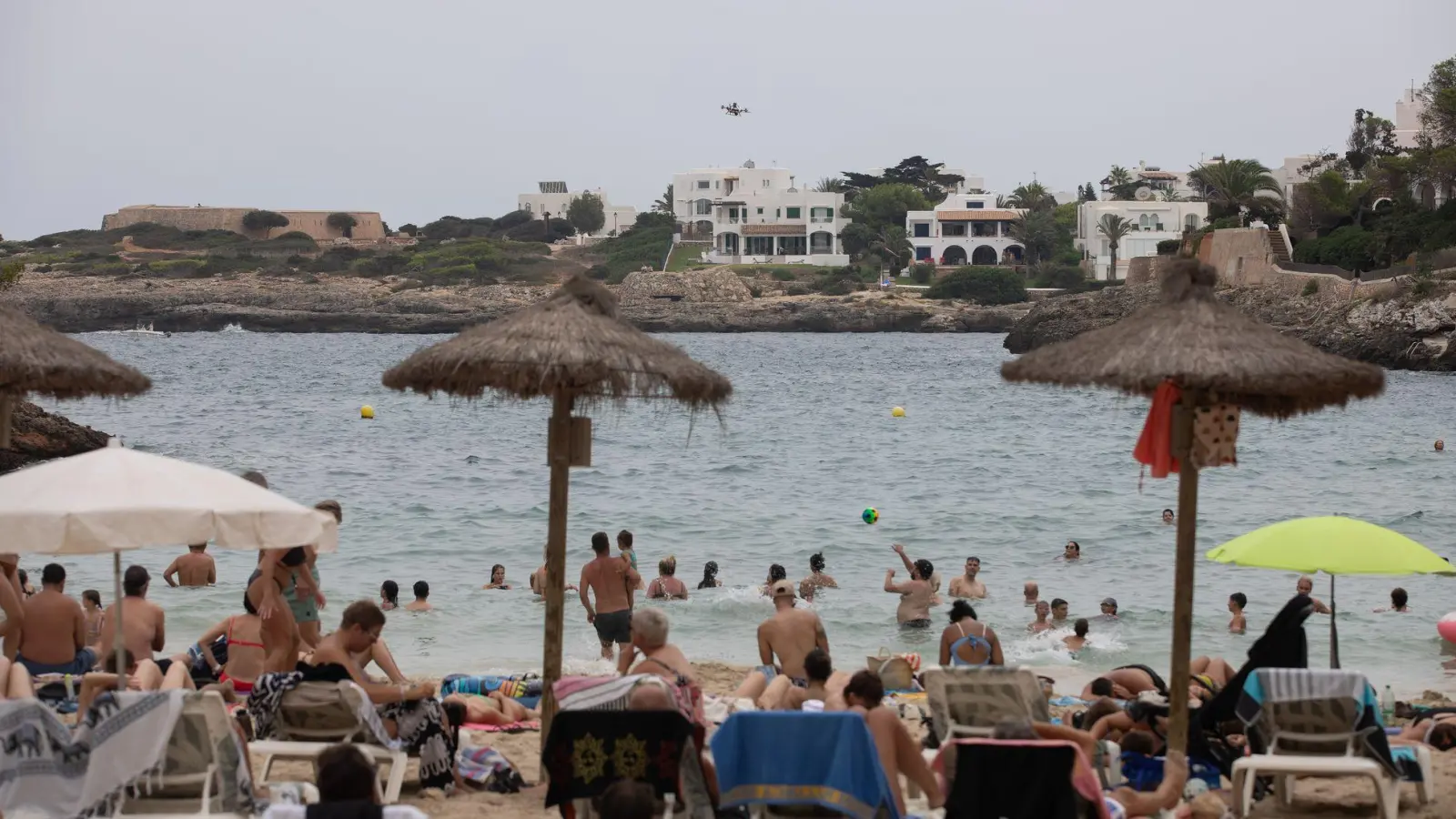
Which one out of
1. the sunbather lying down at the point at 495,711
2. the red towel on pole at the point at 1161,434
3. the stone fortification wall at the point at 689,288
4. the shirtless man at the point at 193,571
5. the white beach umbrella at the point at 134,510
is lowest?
the shirtless man at the point at 193,571

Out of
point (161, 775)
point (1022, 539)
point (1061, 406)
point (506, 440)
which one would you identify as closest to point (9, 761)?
point (161, 775)

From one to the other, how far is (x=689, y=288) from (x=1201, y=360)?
363 ft

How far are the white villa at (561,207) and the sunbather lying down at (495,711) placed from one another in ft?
502

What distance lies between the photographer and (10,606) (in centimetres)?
871

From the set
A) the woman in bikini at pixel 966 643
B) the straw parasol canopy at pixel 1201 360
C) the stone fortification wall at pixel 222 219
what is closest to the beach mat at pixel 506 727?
the woman in bikini at pixel 966 643

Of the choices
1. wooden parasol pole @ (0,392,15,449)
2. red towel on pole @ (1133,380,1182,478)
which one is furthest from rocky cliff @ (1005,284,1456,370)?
wooden parasol pole @ (0,392,15,449)

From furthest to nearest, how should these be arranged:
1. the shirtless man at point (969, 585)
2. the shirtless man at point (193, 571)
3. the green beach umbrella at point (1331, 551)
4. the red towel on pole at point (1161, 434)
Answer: the shirtless man at point (969, 585), the shirtless man at point (193, 571), the green beach umbrella at point (1331, 551), the red towel on pole at point (1161, 434)

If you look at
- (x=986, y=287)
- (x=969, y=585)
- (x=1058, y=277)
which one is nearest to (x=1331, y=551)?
(x=969, y=585)

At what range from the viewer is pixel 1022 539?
21.5 meters

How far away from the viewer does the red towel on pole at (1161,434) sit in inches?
292

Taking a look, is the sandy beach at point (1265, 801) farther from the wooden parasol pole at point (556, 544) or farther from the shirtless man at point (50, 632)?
the shirtless man at point (50, 632)

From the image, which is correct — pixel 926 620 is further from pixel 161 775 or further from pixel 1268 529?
pixel 161 775

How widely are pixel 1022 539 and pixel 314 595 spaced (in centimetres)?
1379

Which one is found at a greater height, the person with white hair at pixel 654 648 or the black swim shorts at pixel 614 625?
the person with white hair at pixel 654 648
